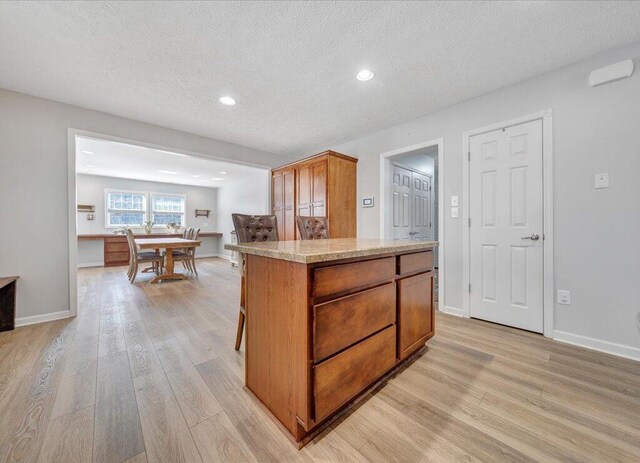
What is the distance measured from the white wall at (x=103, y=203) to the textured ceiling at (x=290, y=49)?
17.4ft

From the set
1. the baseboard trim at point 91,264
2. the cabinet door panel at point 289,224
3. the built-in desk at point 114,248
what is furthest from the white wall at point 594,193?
the baseboard trim at point 91,264

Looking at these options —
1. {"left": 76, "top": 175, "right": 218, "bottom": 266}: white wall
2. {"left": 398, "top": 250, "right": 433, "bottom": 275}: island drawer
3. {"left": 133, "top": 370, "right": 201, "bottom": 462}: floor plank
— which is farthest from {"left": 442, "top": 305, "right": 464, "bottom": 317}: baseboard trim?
{"left": 76, "top": 175, "right": 218, "bottom": 266}: white wall

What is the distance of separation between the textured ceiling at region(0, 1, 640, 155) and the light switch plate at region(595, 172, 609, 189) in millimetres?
1032

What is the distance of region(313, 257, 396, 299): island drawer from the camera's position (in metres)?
1.18

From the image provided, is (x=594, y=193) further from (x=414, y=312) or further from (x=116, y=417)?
(x=116, y=417)

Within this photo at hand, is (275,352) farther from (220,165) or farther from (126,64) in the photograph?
(220,165)

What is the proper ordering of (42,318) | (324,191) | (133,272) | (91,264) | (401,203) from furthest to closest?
1. (91,264)
2. (133,272)
3. (401,203)
4. (324,191)
5. (42,318)

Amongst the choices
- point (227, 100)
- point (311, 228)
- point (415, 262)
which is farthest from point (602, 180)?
point (227, 100)

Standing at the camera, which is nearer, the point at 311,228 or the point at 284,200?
the point at 311,228

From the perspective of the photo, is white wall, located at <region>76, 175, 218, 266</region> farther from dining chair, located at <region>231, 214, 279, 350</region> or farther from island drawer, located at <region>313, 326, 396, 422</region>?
island drawer, located at <region>313, 326, 396, 422</region>

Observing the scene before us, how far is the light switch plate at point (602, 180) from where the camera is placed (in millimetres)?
2105

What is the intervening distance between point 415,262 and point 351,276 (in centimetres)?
79

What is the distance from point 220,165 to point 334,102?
379 centimetres

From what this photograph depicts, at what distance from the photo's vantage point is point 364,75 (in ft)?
7.98
